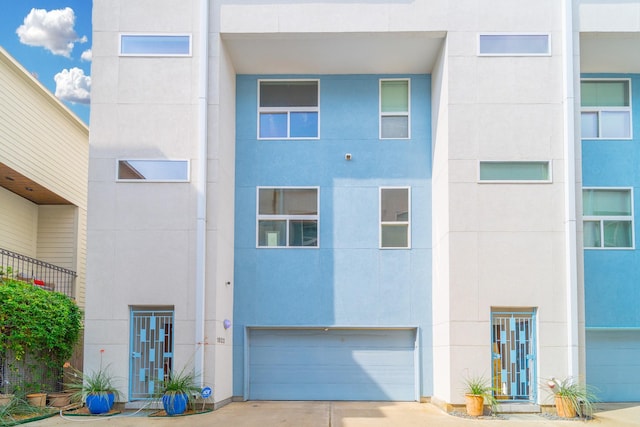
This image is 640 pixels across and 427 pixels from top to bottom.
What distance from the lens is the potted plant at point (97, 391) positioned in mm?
10602

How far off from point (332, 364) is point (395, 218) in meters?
3.18

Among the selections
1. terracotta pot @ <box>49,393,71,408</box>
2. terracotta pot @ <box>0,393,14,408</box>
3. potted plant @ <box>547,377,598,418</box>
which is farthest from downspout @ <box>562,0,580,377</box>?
terracotta pot @ <box>0,393,14,408</box>

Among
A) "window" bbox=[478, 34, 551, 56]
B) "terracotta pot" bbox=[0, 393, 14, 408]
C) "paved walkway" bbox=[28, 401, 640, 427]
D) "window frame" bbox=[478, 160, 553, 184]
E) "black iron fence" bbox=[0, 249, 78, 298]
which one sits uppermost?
"window" bbox=[478, 34, 551, 56]

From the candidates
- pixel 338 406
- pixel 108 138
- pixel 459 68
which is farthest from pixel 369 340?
pixel 108 138

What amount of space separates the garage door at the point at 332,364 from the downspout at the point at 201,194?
1967 millimetres

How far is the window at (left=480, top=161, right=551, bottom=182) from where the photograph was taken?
37.7ft

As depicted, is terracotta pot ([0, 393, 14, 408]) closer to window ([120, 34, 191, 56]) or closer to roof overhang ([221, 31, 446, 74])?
window ([120, 34, 191, 56])

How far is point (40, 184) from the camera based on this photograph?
14.3 m

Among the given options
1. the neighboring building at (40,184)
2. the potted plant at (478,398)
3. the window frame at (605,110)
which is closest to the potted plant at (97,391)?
the neighboring building at (40,184)

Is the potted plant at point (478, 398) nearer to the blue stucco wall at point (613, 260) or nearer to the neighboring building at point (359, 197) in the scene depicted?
the neighboring building at point (359, 197)

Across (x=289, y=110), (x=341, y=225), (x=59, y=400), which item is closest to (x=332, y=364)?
(x=341, y=225)

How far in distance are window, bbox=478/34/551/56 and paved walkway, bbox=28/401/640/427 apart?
250 inches

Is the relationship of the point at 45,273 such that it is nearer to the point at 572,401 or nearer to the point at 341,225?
the point at 341,225

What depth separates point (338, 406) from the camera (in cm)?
1192
